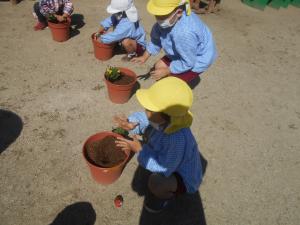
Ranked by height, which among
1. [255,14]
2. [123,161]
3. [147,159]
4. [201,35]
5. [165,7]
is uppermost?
[165,7]

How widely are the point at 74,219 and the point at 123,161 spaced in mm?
646

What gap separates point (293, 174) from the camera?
11.2ft

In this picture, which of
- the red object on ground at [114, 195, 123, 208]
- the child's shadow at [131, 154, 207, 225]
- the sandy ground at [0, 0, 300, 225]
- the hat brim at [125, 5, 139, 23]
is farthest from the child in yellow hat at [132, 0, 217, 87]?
the red object on ground at [114, 195, 123, 208]

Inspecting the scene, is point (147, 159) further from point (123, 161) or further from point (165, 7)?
point (165, 7)

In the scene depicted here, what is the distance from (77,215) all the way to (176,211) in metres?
0.90

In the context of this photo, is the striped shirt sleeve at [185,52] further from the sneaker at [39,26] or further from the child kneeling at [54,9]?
the sneaker at [39,26]

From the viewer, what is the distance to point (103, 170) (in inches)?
103

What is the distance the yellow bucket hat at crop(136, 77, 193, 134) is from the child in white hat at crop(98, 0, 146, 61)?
2.19 m

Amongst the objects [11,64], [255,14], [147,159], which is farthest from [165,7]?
[255,14]

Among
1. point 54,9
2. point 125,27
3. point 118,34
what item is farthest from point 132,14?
point 54,9

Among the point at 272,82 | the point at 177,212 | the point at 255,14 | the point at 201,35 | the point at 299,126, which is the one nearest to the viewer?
the point at 177,212

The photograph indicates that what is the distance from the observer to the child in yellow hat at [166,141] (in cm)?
204

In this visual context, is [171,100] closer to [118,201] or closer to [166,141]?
[166,141]

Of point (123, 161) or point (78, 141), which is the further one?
point (78, 141)
